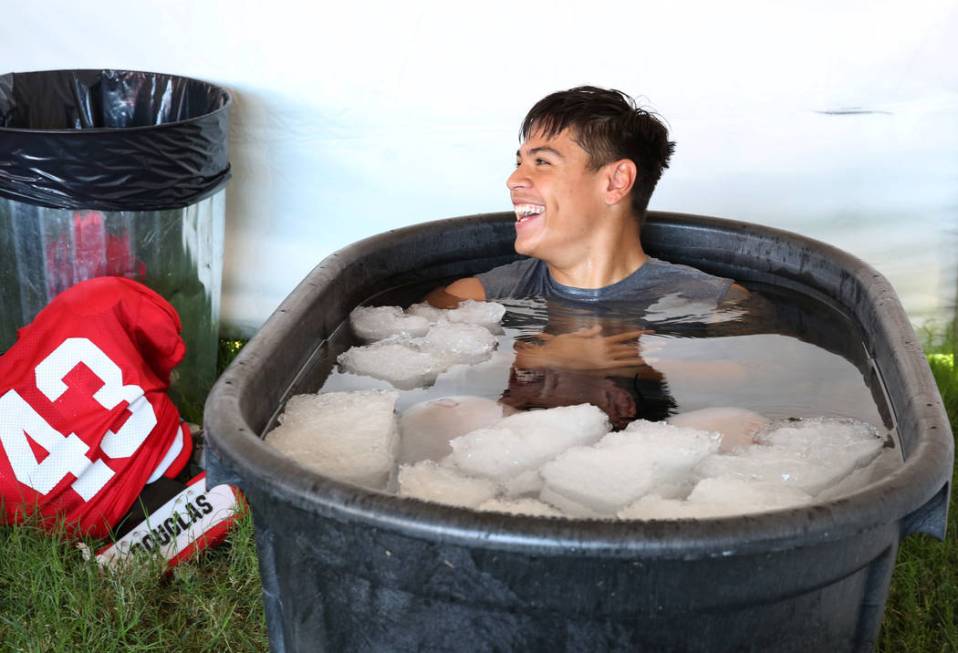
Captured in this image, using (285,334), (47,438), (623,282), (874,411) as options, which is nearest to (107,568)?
(47,438)

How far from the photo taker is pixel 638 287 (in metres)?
2.52

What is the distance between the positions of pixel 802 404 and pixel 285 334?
3.00ft

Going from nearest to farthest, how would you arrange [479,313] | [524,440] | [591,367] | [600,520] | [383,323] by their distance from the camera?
[600,520], [524,440], [591,367], [383,323], [479,313]

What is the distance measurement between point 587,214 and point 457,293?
34 cm

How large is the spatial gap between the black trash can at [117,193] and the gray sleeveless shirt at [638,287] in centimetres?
73

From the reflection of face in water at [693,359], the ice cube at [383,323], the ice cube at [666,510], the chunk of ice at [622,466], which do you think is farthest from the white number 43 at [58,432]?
the ice cube at [666,510]

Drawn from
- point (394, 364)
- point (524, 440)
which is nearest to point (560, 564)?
point (524, 440)

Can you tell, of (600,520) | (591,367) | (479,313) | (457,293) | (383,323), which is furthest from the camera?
(457,293)

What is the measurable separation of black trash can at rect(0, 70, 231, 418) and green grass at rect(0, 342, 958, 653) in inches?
26.7

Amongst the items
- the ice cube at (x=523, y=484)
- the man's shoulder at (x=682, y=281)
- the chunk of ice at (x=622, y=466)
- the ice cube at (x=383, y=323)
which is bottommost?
the ice cube at (x=383, y=323)

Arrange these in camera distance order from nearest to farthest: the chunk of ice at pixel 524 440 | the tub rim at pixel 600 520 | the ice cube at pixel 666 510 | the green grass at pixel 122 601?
the tub rim at pixel 600 520 < the ice cube at pixel 666 510 < the chunk of ice at pixel 524 440 < the green grass at pixel 122 601

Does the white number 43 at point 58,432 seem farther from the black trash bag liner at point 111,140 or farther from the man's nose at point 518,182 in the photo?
the man's nose at point 518,182

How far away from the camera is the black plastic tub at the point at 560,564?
1.17 m

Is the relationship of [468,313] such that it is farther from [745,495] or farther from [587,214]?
[745,495]
